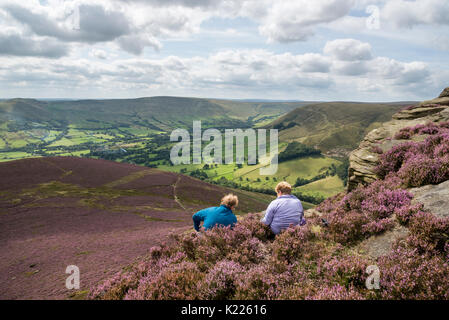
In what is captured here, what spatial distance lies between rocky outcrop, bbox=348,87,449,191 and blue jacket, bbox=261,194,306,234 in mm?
7550

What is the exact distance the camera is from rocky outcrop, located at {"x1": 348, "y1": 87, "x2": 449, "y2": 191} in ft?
46.2

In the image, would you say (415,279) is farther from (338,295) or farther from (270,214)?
(270,214)

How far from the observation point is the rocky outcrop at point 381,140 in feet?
46.2

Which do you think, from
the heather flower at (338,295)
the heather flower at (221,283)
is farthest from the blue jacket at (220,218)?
the heather flower at (338,295)

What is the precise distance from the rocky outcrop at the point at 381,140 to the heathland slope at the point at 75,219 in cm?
1234

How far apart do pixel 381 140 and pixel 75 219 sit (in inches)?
1316

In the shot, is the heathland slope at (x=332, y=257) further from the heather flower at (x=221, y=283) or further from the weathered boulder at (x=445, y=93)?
the weathered boulder at (x=445, y=93)

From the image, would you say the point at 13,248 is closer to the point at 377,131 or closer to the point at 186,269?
the point at 186,269

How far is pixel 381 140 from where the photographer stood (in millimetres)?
17266

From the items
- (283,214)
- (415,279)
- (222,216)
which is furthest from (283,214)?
(415,279)

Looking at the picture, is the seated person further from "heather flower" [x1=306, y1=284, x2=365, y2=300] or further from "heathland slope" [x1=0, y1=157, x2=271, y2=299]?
"heathland slope" [x1=0, y1=157, x2=271, y2=299]

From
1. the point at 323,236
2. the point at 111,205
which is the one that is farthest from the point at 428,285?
the point at 111,205

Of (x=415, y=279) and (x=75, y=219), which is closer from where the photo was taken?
(x=415, y=279)
